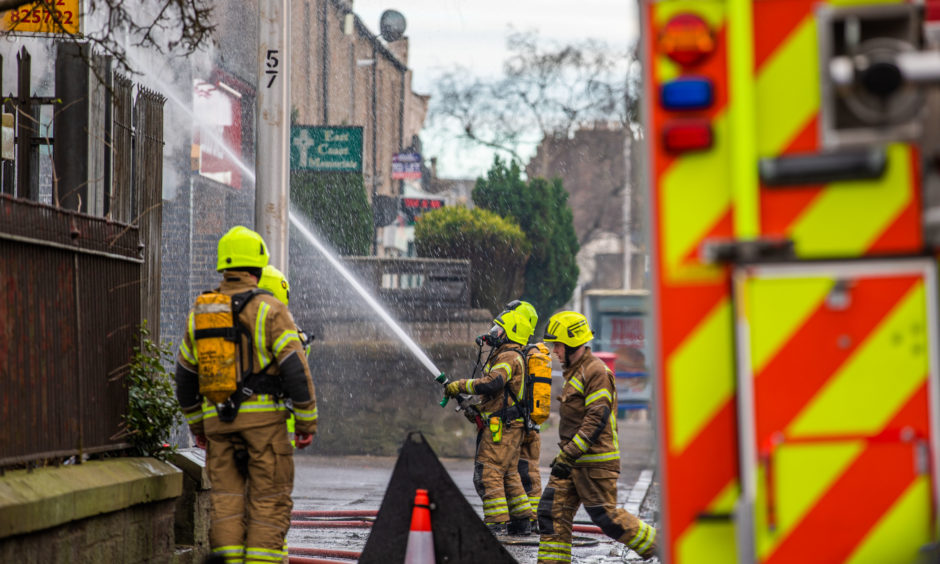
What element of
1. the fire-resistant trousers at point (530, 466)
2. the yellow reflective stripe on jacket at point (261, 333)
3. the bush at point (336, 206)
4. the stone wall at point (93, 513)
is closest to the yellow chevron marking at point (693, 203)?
the stone wall at point (93, 513)

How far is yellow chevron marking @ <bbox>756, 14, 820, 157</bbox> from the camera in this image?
273 centimetres

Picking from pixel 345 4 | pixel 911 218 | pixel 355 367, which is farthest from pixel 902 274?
pixel 345 4

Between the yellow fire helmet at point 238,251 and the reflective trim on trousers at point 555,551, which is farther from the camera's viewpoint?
the reflective trim on trousers at point 555,551

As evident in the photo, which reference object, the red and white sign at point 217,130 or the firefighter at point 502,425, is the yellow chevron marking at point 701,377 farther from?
the red and white sign at point 217,130

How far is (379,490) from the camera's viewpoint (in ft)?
42.2

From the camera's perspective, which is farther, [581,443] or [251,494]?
[581,443]

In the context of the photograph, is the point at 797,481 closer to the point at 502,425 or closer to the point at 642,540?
the point at 642,540

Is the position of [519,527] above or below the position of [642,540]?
below

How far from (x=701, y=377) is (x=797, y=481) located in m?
0.31

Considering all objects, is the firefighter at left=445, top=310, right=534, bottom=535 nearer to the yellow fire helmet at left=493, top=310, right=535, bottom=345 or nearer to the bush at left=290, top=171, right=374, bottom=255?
the yellow fire helmet at left=493, top=310, right=535, bottom=345

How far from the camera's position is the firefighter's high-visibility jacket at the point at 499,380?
970 cm

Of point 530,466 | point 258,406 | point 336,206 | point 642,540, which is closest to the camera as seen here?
point 258,406

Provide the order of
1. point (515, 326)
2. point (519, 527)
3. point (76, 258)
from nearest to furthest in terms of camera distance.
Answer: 1. point (76, 258)
2. point (515, 326)
3. point (519, 527)

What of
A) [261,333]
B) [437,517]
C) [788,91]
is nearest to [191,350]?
[261,333]
